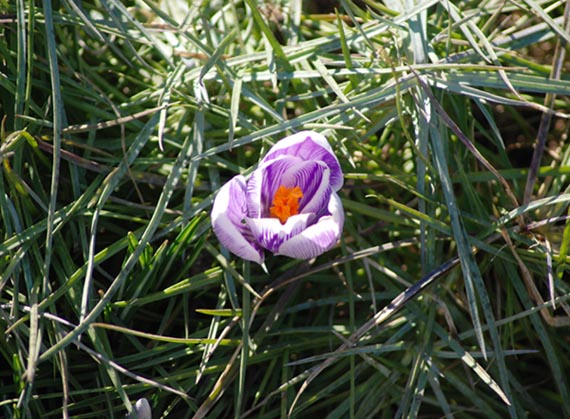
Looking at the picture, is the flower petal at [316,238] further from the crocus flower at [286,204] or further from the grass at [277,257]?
the grass at [277,257]

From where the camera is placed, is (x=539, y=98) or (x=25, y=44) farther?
(x=539, y=98)

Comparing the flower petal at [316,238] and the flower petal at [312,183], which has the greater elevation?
the flower petal at [312,183]

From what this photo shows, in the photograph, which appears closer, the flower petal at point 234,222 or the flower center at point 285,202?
the flower petal at point 234,222

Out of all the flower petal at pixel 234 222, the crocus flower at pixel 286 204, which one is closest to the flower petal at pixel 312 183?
the crocus flower at pixel 286 204

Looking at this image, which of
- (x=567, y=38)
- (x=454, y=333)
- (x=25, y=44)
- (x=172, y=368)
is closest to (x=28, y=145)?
(x=25, y=44)

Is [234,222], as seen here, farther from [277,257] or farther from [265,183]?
[277,257]

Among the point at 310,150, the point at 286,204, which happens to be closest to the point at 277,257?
the point at 286,204

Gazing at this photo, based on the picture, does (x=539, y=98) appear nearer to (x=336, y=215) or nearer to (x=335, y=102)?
(x=335, y=102)
